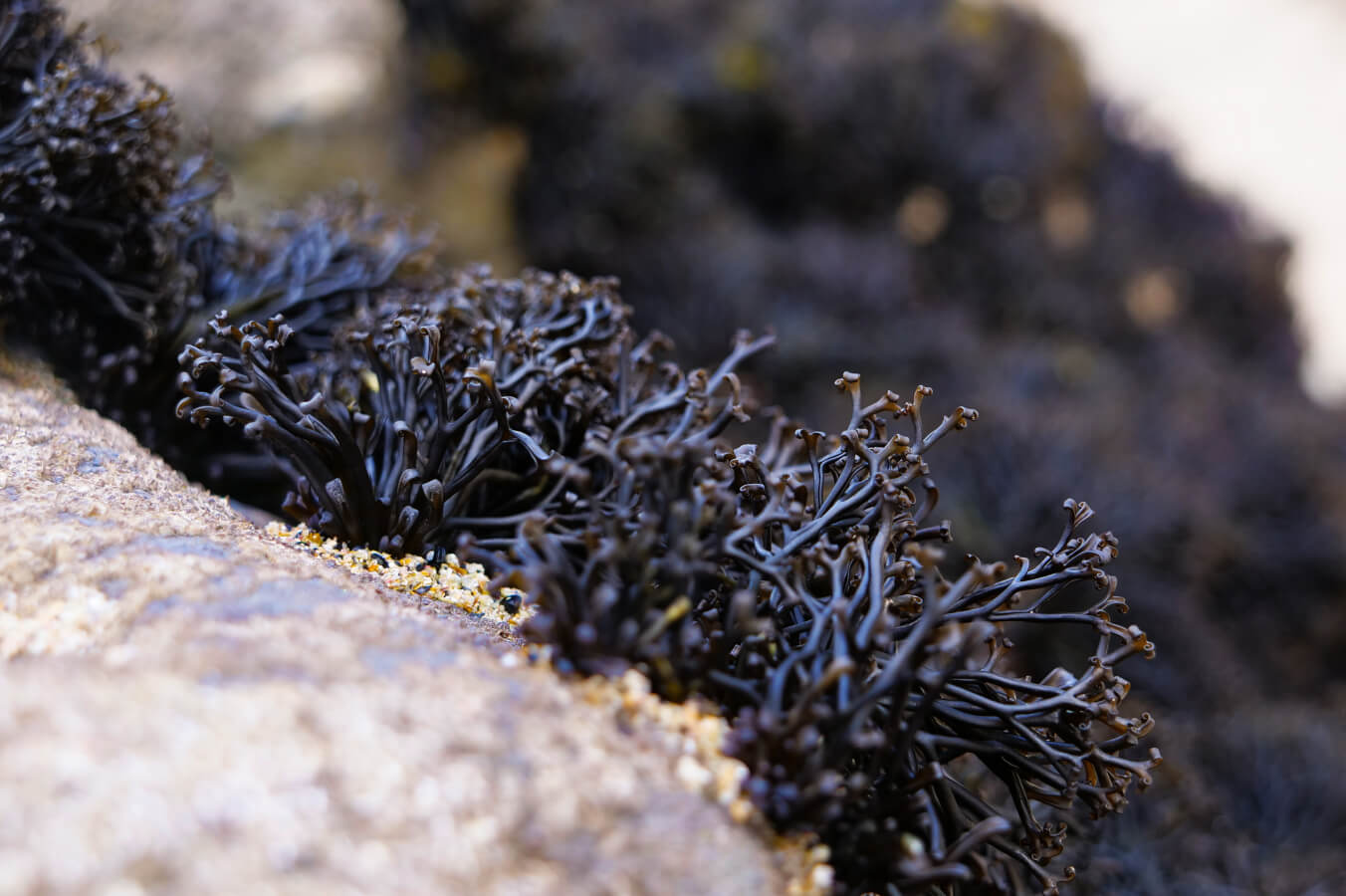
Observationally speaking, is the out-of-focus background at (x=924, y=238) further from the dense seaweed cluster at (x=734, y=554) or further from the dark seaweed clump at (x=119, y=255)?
the dense seaweed cluster at (x=734, y=554)

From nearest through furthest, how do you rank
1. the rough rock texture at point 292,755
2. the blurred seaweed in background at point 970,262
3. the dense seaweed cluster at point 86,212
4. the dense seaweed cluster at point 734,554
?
the rough rock texture at point 292,755
the dense seaweed cluster at point 734,554
the dense seaweed cluster at point 86,212
the blurred seaweed in background at point 970,262

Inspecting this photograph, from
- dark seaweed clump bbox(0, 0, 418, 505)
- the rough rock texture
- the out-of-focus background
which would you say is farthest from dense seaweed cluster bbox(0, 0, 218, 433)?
the out-of-focus background

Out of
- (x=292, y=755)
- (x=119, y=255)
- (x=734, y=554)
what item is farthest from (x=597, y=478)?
(x=119, y=255)

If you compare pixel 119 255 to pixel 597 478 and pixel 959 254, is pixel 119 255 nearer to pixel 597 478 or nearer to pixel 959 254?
pixel 597 478

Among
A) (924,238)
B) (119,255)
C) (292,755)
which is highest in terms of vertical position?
(924,238)

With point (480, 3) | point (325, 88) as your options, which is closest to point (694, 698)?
point (480, 3)

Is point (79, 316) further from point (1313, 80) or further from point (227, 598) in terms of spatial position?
point (1313, 80)

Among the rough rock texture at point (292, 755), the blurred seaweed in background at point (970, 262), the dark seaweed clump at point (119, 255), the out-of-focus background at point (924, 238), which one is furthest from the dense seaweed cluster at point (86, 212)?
the blurred seaweed in background at point (970, 262)
